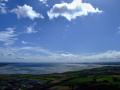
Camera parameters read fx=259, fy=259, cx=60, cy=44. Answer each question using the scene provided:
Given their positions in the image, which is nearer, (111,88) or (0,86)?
(111,88)

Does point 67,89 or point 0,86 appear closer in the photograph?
point 67,89

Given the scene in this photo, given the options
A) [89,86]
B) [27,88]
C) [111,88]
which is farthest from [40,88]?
[111,88]

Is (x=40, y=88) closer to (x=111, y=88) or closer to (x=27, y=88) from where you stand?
(x=27, y=88)

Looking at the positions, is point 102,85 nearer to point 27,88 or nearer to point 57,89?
point 57,89

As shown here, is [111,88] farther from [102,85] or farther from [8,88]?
[8,88]

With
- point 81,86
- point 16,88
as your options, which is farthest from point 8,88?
point 81,86

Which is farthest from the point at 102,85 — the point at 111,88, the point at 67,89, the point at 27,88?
the point at 27,88

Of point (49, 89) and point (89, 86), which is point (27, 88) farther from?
point (89, 86)

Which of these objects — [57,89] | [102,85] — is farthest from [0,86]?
[102,85]
